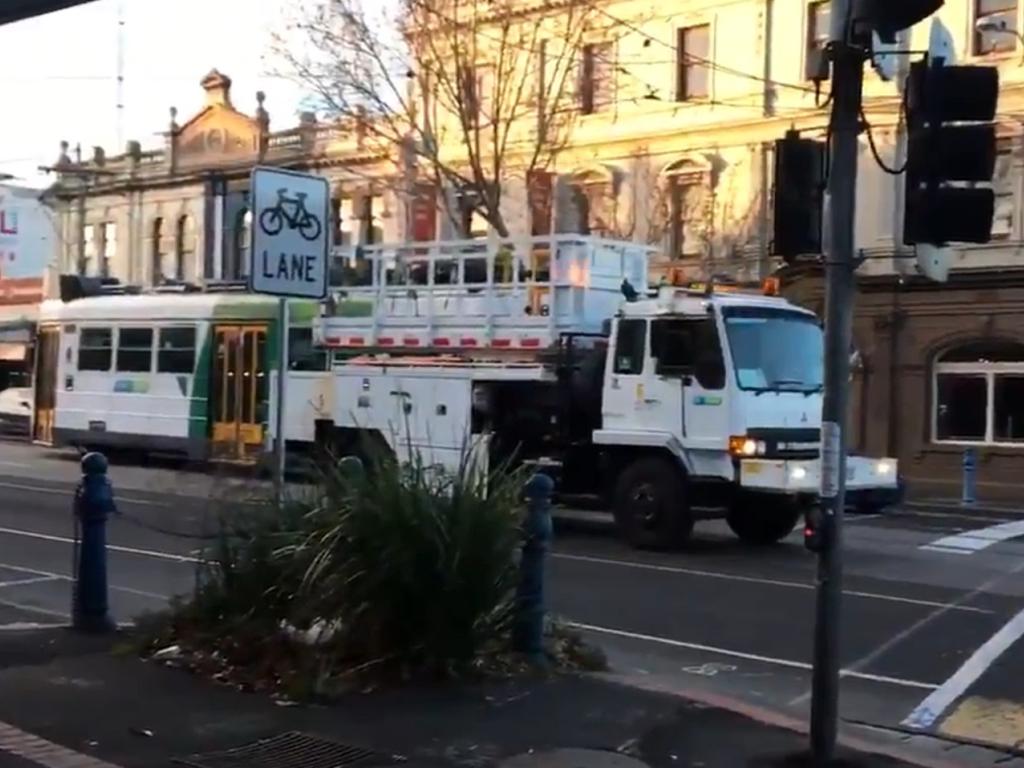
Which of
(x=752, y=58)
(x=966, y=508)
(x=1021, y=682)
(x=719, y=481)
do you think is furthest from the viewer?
(x=752, y=58)

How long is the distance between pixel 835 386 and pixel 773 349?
9.41 metres

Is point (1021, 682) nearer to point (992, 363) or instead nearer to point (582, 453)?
point (582, 453)

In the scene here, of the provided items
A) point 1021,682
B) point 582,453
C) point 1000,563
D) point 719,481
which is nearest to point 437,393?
point 582,453

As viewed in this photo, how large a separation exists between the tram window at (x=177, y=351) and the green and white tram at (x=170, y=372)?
0.06 feet

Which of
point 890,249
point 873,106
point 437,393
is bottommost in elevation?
point 437,393

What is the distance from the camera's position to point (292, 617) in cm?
847

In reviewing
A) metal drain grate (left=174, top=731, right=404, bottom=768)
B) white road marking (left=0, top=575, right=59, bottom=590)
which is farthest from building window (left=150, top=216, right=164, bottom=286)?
metal drain grate (left=174, top=731, right=404, bottom=768)

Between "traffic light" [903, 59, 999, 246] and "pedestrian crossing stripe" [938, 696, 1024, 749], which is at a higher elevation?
"traffic light" [903, 59, 999, 246]

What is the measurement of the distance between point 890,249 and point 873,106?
10.0ft

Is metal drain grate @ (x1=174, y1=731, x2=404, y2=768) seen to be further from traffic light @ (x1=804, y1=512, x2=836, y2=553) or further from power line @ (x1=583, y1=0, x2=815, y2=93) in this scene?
power line @ (x1=583, y1=0, x2=815, y2=93)

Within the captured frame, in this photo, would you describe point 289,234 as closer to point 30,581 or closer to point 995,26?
point 30,581

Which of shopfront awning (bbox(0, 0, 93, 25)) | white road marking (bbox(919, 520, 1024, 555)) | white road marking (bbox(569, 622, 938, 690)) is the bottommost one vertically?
white road marking (bbox(569, 622, 938, 690))

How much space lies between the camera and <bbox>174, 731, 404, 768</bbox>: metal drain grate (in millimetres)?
6742

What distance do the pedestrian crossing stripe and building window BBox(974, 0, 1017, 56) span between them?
2461cm
